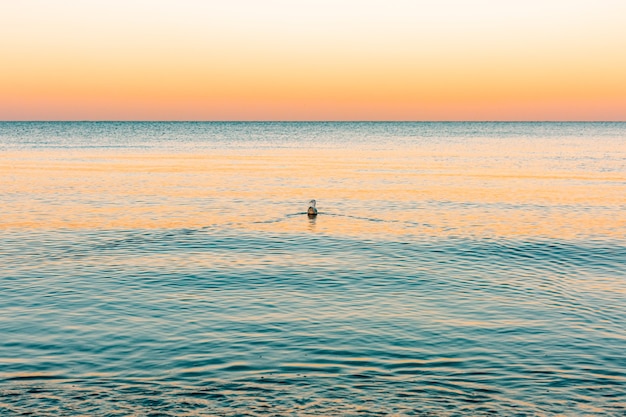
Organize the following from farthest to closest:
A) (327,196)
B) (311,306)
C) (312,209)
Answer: (327,196) < (312,209) < (311,306)

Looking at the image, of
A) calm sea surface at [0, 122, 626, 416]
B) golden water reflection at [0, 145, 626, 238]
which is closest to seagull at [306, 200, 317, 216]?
calm sea surface at [0, 122, 626, 416]

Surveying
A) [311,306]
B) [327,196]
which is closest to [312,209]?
[327,196]

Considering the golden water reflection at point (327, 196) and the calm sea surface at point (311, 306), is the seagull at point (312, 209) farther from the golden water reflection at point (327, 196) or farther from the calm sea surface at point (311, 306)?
the golden water reflection at point (327, 196)

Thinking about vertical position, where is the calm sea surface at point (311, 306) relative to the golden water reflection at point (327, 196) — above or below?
below

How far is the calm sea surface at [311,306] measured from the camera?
17.6m

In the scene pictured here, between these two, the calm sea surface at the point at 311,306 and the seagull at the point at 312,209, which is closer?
the calm sea surface at the point at 311,306

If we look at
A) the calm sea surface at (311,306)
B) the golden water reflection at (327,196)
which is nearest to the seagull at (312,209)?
the calm sea surface at (311,306)

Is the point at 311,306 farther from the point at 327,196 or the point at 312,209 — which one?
the point at 327,196

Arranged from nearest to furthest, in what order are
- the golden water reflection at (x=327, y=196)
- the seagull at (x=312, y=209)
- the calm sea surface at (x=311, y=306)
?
the calm sea surface at (x=311, y=306), the golden water reflection at (x=327, y=196), the seagull at (x=312, y=209)

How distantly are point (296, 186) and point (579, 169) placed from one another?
41056 mm

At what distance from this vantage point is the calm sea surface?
57.9 ft

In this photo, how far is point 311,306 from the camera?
86.7 feet

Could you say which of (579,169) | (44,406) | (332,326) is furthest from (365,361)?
(579,169)

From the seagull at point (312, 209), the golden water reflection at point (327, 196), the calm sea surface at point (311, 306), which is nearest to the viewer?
the calm sea surface at point (311, 306)
